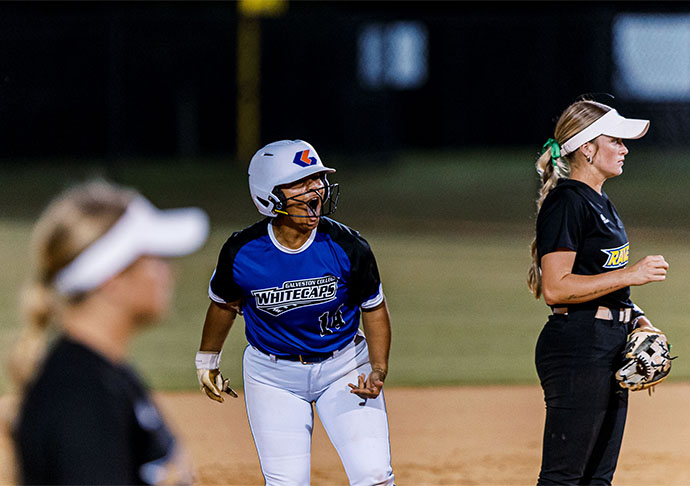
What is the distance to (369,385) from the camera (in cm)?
450

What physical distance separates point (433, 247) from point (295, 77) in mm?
10850

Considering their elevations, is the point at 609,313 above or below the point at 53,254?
below

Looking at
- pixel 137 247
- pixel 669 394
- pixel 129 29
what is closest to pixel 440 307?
pixel 669 394

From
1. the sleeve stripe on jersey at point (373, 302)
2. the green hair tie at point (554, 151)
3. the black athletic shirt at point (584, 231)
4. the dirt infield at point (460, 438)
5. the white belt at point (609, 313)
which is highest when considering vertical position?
the green hair tie at point (554, 151)

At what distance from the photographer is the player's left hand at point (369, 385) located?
14.7ft

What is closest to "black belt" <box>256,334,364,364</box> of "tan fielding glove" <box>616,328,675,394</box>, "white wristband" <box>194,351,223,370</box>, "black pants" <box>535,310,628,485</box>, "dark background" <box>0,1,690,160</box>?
"white wristband" <box>194,351,223,370</box>

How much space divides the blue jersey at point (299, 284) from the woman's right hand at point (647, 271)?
104 cm

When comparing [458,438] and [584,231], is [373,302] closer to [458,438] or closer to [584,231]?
[584,231]

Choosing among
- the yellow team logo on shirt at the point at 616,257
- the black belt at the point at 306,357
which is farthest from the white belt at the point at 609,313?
the black belt at the point at 306,357

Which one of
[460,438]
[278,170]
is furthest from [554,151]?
[460,438]

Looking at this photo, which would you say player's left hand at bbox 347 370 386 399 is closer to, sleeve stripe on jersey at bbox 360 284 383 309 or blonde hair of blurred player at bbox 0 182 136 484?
sleeve stripe on jersey at bbox 360 284 383 309

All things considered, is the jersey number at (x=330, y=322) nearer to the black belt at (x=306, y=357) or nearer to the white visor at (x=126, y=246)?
the black belt at (x=306, y=357)

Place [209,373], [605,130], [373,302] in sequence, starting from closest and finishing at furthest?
[605,130], [373,302], [209,373]

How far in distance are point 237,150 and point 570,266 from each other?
23.6m
